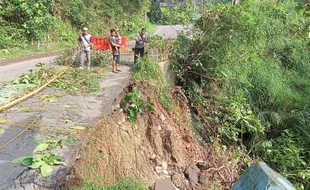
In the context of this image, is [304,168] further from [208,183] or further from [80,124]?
[80,124]

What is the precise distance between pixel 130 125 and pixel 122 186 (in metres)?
1.84

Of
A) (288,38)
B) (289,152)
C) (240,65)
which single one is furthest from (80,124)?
(288,38)

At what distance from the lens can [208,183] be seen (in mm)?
5953

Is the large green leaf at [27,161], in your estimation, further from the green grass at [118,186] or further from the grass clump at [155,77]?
the grass clump at [155,77]

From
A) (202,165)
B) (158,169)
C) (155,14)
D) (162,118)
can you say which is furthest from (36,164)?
(155,14)

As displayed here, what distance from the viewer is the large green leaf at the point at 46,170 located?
3.79 meters

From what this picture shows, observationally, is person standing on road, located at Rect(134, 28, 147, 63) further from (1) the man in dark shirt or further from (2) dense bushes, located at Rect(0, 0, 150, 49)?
(2) dense bushes, located at Rect(0, 0, 150, 49)

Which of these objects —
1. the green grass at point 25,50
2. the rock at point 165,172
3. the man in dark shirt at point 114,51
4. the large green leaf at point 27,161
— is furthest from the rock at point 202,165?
the green grass at point 25,50

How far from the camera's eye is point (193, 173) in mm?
6086

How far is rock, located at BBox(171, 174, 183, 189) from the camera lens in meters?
5.59

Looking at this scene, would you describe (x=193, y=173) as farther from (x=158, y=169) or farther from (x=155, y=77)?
(x=155, y=77)

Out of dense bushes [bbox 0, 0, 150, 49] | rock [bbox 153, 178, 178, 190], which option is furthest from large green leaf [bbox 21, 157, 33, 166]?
dense bushes [bbox 0, 0, 150, 49]

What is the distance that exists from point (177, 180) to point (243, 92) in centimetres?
486

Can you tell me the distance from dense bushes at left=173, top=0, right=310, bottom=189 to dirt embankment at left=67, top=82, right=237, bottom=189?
146 cm
